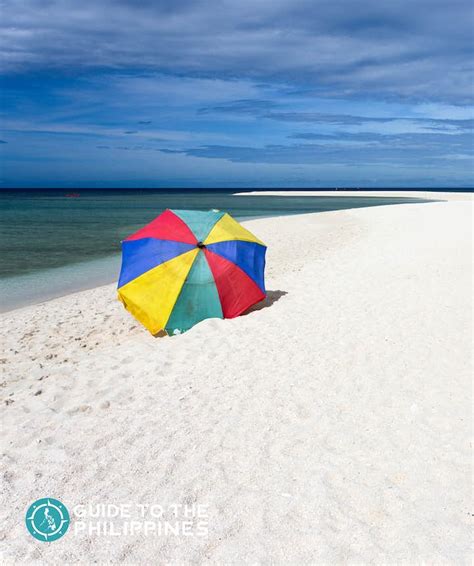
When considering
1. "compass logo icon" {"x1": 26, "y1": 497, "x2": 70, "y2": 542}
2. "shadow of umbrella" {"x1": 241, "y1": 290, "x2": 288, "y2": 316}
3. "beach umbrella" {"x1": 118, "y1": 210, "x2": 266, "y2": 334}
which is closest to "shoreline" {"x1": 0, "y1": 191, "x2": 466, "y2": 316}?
"beach umbrella" {"x1": 118, "y1": 210, "x2": 266, "y2": 334}

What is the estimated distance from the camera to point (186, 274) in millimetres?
8234

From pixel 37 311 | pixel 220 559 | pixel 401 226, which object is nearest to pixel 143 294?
pixel 37 311

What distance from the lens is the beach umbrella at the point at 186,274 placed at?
822cm

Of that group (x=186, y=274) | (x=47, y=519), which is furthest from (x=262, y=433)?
(x=186, y=274)

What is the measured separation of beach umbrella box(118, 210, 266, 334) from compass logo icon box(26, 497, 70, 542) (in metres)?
4.36

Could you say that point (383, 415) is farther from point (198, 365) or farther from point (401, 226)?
point (401, 226)

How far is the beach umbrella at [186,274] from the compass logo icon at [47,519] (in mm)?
4360

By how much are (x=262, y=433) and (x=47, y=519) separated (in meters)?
2.05

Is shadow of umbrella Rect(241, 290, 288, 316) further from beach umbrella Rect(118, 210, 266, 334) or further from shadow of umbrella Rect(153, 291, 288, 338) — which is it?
beach umbrella Rect(118, 210, 266, 334)

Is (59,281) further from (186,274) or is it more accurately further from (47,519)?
(47,519)

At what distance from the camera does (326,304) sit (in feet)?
30.5

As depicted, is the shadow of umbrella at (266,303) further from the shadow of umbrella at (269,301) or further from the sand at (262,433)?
the sand at (262,433)

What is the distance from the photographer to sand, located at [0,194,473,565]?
363 centimetres

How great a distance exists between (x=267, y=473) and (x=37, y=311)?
846 cm
